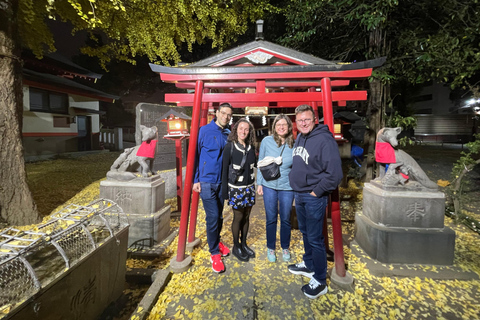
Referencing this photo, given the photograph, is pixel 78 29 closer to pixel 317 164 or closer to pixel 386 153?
pixel 317 164

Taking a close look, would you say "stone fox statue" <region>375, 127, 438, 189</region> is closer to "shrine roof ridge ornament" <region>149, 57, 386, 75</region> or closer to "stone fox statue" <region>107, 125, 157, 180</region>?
"shrine roof ridge ornament" <region>149, 57, 386, 75</region>

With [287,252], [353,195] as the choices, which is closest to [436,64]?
[353,195]

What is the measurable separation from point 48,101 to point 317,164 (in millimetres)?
19556

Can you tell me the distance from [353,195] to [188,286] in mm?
7616

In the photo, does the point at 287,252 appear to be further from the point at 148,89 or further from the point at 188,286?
the point at 148,89

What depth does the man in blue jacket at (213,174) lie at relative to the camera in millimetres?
3426

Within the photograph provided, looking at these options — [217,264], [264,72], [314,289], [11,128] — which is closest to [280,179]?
[314,289]

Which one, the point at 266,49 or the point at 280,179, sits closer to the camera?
the point at 280,179

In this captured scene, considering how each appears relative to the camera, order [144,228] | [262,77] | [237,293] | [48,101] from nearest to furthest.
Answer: [237,293] < [262,77] < [144,228] < [48,101]

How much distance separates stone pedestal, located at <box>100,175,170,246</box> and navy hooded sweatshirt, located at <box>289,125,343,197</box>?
3283 mm

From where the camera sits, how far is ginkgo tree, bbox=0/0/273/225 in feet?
15.9

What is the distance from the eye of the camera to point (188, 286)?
3.27 metres

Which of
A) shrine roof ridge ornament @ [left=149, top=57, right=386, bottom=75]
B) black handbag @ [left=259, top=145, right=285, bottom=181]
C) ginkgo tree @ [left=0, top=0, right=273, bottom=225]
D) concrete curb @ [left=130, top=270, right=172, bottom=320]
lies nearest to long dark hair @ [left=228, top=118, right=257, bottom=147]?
black handbag @ [left=259, top=145, right=285, bottom=181]

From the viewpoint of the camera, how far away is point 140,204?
480 cm
